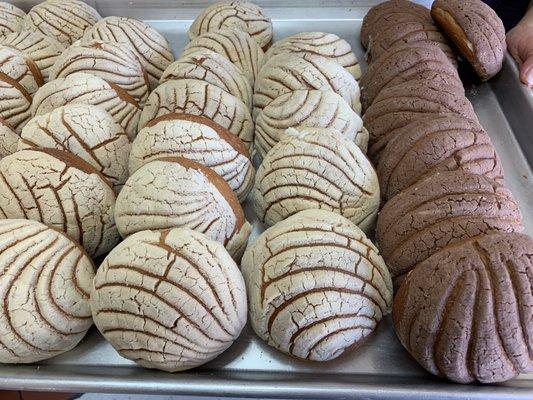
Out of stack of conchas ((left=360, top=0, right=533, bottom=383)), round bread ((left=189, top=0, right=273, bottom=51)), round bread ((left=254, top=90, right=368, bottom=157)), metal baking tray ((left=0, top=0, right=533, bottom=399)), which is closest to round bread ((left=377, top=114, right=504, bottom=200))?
stack of conchas ((left=360, top=0, right=533, bottom=383))

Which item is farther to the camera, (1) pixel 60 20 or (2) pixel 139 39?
(1) pixel 60 20

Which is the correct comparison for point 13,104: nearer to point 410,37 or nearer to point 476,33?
point 410,37

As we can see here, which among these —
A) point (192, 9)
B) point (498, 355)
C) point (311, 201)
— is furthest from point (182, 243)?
point (192, 9)

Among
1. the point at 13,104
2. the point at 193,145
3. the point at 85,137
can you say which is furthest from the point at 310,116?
the point at 13,104

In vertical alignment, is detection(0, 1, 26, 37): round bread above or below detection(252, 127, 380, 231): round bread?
above

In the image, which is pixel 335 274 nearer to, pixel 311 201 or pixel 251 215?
pixel 311 201

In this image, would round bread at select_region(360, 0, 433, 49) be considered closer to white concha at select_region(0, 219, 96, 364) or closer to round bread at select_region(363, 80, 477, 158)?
round bread at select_region(363, 80, 477, 158)
